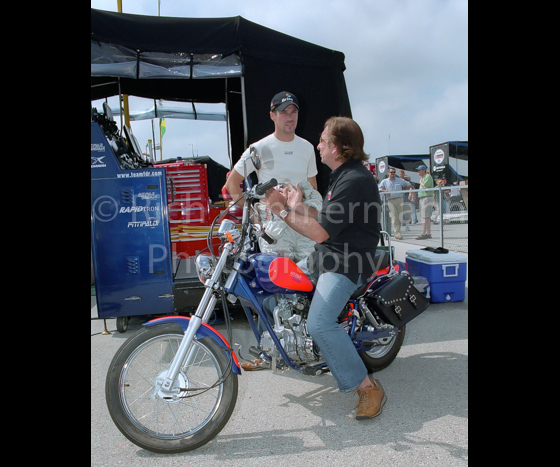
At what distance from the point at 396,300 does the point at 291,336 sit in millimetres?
889

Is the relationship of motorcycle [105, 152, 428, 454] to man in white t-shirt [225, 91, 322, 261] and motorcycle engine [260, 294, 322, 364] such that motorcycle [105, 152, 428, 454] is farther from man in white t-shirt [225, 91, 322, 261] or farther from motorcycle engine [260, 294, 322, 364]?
man in white t-shirt [225, 91, 322, 261]

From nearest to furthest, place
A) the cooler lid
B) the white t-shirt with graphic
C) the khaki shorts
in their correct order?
the white t-shirt with graphic
the cooler lid
the khaki shorts

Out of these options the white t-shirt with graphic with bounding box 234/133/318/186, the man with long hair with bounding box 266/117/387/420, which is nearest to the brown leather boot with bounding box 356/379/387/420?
the man with long hair with bounding box 266/117/387/420

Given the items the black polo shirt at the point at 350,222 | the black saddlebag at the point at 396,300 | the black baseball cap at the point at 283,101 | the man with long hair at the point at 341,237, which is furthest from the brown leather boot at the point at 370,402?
the black baseball cap at the point at 283,101

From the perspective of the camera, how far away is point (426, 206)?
817 cm

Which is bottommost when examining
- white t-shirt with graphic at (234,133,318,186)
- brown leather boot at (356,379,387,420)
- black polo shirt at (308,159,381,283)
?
brown leather boot at (356,379,387,420)

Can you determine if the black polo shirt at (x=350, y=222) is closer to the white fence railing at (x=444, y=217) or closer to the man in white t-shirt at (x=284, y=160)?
the man in white t-shirt at (x=284, y=160)

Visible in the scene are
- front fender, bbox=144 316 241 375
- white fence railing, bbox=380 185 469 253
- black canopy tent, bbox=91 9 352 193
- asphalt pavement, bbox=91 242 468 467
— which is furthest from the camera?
white fence railing, bbox=380 185 469 253

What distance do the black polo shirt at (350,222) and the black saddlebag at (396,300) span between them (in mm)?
329

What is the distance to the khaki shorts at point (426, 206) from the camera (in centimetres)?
798

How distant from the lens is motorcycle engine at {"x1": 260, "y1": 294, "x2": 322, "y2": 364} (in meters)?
2.50

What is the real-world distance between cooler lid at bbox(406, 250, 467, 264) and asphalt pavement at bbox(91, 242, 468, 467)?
176 cm

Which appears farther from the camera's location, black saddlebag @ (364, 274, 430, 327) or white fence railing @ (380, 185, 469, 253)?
white fence railing @ (380, 185, 469, 253)
